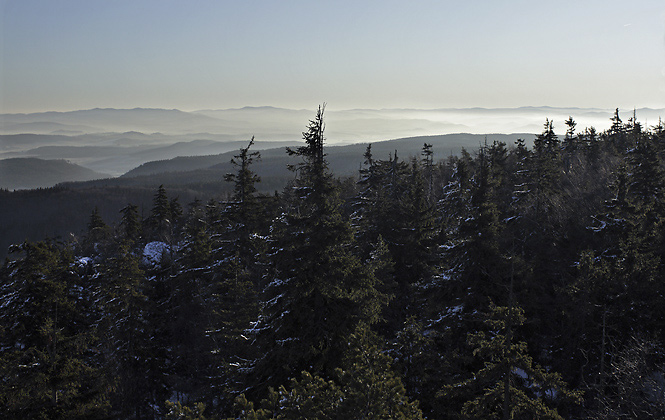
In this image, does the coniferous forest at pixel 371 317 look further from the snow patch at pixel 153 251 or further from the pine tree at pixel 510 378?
the snow patch at pixel 153 251

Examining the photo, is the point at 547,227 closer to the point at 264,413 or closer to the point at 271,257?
the point at 271,257

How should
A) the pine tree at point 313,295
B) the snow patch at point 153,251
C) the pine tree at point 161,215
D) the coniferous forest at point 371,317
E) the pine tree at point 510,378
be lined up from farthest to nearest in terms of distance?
the pine tree at point 161,215
the snow patch at point 153,251
the pine tree at point 313,295
the coniferous forest at point 371,317
the pine tree at point 510,378

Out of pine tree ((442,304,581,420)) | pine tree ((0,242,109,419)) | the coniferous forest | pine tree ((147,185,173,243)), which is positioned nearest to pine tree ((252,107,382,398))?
the coniferous forest

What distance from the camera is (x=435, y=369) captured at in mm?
15641

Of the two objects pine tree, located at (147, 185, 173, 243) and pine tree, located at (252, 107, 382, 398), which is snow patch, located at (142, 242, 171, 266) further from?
pine tree, located at (252, 107, 382, 398)

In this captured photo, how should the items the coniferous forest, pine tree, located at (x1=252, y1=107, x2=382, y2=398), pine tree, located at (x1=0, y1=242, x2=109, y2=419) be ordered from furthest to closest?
pine tree, located at (x1=0, y1=242, x2=109, y2=419)
pine tree, located at (x1=252, y1=107, x2=382, y2=398)
the coniferous forest

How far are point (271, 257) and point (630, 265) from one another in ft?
54.0

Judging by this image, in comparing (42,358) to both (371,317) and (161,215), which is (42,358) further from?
(161,215)

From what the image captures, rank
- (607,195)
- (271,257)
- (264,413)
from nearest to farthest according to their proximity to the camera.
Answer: (264,413) < (271,257) < (607,195)

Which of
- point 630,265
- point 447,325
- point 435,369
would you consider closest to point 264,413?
point 435,369

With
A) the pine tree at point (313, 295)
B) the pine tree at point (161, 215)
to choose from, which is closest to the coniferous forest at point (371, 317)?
the pine tree at point (313, 295)

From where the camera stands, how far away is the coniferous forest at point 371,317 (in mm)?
12156

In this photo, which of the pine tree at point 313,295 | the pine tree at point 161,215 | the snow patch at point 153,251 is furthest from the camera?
the pine tree at point 161,215

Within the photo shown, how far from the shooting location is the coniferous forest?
12156mm
